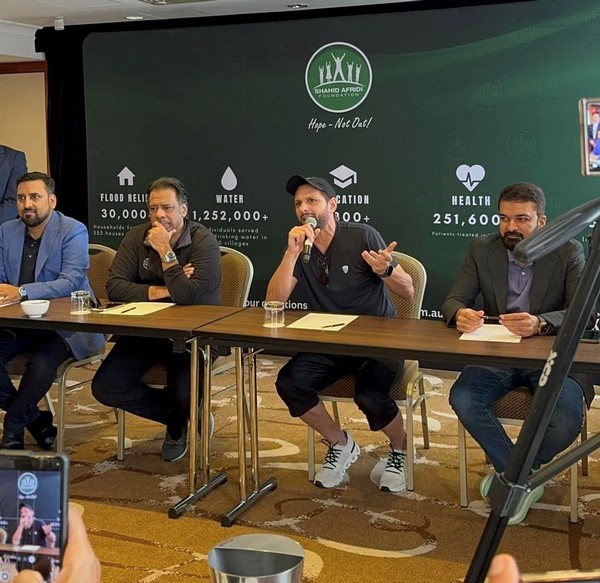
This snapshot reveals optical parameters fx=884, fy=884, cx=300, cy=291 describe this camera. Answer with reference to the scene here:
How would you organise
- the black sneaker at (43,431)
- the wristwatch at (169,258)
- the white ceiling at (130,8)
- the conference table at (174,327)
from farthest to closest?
the white ceiling at (130,8) → the black sneaker at (43,431) → the wristwatch at (169,258) → the conference table at (174,327)

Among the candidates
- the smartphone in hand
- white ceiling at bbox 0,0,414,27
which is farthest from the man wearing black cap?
the smartphone in hand

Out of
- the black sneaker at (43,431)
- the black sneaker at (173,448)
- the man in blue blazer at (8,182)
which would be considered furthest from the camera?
the man in blue blazer at (8,182)

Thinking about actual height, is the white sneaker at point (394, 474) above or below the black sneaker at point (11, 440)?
below

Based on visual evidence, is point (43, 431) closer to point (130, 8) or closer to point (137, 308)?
point (137, 308)

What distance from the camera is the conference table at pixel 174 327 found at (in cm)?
329

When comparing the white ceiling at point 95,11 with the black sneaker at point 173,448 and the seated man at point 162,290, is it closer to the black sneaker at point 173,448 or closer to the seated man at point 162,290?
the seated man at point 162,290

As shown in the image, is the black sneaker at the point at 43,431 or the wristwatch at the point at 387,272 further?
the black sneaker at the point at 43,431

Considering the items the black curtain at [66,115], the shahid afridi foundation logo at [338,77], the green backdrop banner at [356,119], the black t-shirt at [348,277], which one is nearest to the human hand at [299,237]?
the black t-shirt at [348,277]

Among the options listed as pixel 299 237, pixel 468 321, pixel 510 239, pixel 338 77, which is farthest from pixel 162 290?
Result: pixel 338 77

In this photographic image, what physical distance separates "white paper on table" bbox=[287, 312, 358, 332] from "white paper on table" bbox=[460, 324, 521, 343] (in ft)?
1.57

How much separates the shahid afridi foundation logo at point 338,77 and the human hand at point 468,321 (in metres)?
2.75

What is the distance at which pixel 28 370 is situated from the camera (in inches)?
153

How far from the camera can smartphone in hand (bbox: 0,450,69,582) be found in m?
0.85

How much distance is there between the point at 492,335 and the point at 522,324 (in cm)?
12
